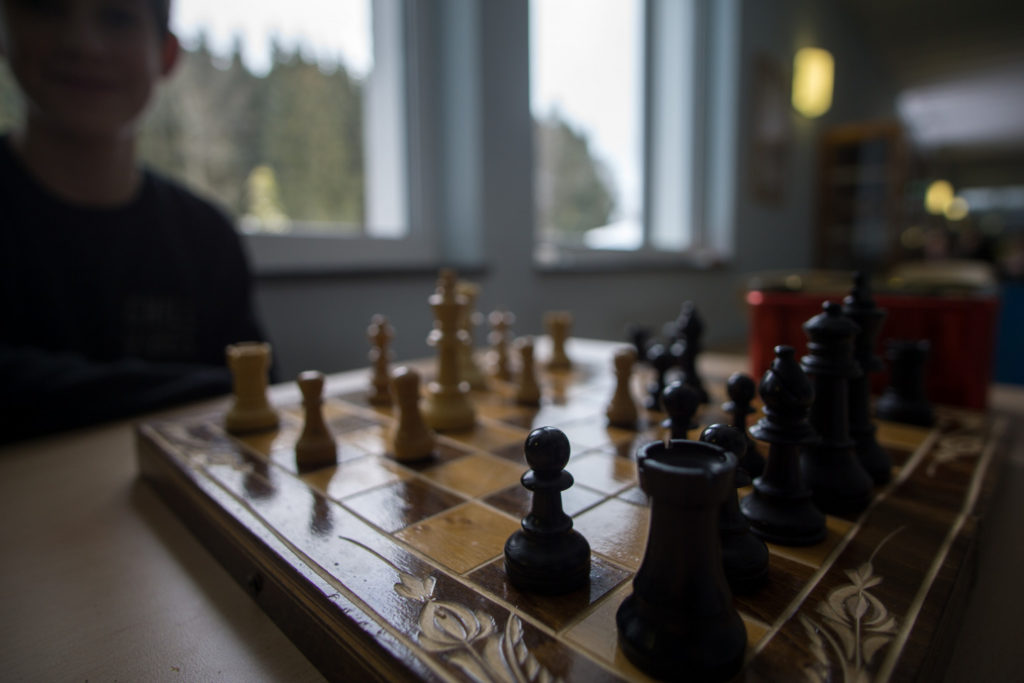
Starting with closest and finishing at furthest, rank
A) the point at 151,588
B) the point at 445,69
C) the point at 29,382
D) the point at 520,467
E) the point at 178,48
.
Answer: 1. the point at 151,588
2. the point at 520,467
3. the point at 29,382
4. the point at 178,48
5. the point at 445,69

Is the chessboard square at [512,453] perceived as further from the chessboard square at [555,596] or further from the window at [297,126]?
the window at [297,126]

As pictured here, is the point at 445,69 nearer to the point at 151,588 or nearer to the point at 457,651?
the point at 151,588

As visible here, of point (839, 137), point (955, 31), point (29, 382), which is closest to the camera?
point (29, 382)

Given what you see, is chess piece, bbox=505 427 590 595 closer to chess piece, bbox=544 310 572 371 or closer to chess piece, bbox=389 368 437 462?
chess piece, bbox=389 368 437 462

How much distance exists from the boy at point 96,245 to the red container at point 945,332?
1253 mm

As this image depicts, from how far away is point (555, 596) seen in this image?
18.7 inches

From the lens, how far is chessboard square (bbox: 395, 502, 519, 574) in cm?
54

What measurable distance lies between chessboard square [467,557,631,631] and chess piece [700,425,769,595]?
9cm

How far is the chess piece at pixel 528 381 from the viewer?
109 cm

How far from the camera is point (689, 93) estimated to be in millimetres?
3383

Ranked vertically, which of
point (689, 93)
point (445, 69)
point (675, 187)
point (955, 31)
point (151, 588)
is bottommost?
point (151, 588)

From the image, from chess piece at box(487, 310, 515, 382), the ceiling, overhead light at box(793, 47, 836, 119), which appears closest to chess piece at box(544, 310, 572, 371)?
chess piece at box(487, 310, 515, 382)

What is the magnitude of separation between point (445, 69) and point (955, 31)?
5601 mm

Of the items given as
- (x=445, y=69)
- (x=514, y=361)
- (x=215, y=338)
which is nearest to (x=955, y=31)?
(x=445, y=69)
